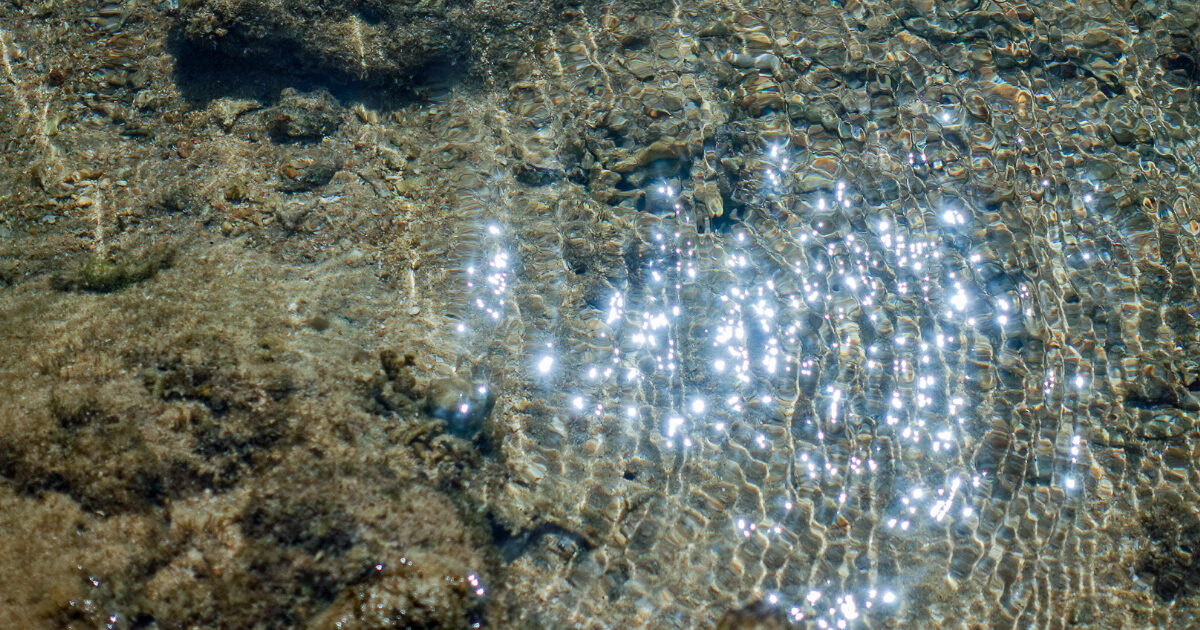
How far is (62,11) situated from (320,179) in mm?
2210

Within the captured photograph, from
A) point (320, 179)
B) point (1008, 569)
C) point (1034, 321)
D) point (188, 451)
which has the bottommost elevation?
point (1008, 569)

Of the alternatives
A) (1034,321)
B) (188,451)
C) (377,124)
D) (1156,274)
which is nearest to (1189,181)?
(1156,274)

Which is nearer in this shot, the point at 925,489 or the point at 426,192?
the point at 925,489

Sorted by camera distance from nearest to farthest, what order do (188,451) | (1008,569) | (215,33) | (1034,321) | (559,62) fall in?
(188,451), (1008,569), (1034,321), (215,33), (559,62)

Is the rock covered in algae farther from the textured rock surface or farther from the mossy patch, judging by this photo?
the mossy patch

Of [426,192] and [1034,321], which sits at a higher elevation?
[426,192]

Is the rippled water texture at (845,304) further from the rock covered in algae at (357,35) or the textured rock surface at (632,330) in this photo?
the rock covered in algae at (357,35)

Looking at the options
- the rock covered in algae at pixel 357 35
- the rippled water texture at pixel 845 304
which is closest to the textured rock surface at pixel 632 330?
the rippled water texture at pixel 845 304

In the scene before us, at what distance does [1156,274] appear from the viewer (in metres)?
4.44

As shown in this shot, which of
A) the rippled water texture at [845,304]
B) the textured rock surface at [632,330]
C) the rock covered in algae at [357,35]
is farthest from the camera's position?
the rock covered in algae at [357,35]

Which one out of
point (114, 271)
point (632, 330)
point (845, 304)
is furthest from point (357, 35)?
point (845, 304)

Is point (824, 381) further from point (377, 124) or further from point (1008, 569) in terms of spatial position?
point (377, 124)

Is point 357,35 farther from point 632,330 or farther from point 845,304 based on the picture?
point 845,304

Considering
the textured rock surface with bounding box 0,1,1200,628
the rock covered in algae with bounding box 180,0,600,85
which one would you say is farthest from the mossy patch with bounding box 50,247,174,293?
the rock covered in algae with bounding box 180,0,600,85
